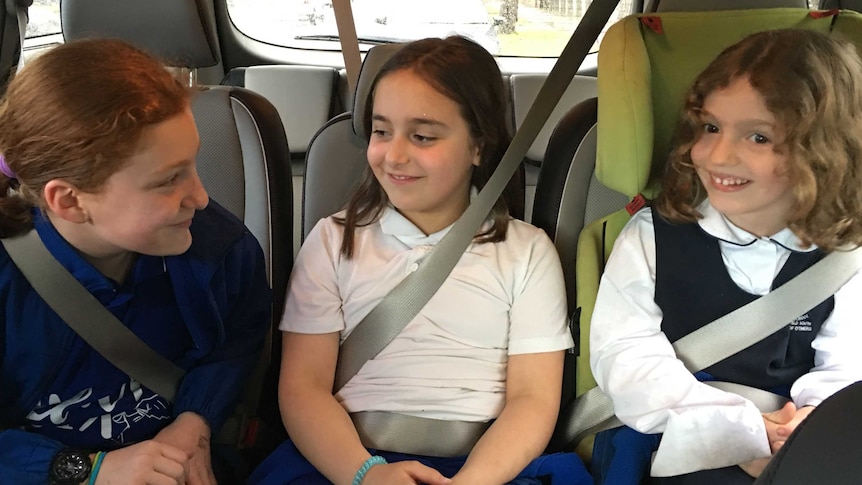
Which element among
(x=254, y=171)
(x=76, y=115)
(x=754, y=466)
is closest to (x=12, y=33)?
→ (x=254, y=171)

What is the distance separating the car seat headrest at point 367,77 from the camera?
5.33 ft

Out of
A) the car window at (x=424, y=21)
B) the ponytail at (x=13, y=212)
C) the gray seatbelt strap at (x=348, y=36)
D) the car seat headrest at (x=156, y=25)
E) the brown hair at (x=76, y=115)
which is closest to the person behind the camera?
the brown hair at (x=76, y=115)

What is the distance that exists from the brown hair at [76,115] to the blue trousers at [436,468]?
23.5 inches

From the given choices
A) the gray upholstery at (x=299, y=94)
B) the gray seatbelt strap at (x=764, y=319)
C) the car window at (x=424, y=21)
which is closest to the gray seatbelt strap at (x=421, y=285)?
the gray seatbelt strap at (x=764, y=319)

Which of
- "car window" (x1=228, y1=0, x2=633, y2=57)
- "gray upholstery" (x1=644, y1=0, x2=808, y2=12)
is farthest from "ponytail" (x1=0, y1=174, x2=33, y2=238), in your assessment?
"car window" (x1=228, y1=0, x2=633, y2=57)

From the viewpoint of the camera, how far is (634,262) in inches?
56.6

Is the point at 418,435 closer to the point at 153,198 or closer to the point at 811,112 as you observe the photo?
the point at 153,198

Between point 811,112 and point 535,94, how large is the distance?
1.32 metres

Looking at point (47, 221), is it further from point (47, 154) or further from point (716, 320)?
point (716, 320)

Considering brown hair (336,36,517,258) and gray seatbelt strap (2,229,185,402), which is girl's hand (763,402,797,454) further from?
gray seatbelt strap (2,229,185,402)

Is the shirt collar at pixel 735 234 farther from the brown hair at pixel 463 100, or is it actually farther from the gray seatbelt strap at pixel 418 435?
the gray seatbelt strap at pixel 418 435

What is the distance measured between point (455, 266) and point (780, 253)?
1.95 ft

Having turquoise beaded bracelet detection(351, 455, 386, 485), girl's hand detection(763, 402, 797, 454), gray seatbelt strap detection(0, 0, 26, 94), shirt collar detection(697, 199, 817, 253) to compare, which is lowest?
turquoise beaded bracelet detection(351, 455, 386, 485)

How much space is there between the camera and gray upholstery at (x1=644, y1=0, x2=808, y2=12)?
1.84 meters
